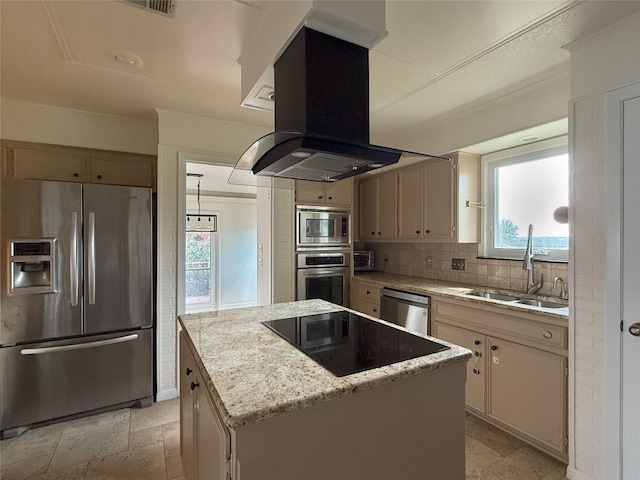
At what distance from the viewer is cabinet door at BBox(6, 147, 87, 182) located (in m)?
2.68

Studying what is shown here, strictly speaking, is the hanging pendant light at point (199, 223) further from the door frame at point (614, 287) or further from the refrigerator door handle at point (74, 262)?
the door frame at point (614, 287)

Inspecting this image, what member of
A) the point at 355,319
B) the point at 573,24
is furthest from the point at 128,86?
the point at 573,24

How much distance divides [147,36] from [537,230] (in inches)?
120

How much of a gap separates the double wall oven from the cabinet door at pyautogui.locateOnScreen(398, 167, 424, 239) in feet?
1.98

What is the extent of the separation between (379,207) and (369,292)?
1051 millimetres

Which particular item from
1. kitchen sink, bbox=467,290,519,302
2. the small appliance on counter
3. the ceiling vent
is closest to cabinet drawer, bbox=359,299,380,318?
the small appliance on counter

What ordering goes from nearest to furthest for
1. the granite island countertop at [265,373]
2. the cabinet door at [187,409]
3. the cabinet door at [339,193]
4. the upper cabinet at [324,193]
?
the granite island countertop at [265,373]
the cabinet door at [187,409]
the upper cabinet at [324,193]
the cabinet door at [339,193]

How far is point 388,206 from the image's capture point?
3.71m

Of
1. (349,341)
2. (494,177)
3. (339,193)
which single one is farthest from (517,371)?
(339,193)

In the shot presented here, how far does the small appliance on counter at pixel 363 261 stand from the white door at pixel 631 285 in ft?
8.48

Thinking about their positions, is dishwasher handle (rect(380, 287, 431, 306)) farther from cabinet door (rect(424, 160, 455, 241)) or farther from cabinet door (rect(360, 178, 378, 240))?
cabinet door (rect(360, 178, 378, 240))

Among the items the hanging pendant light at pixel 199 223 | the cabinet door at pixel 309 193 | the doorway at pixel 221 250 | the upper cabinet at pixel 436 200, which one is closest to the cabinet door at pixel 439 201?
the upper cabinet at pixel 436 200

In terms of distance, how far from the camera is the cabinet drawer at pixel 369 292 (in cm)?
333

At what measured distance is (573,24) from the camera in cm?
161
